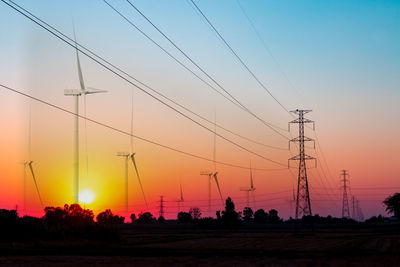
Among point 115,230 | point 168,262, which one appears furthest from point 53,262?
point 115,230

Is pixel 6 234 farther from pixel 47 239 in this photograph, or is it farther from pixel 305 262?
pixel 305 262

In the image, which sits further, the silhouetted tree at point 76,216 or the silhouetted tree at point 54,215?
the silhouetted tree at point 54,215

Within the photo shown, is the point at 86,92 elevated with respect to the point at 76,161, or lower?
elevated

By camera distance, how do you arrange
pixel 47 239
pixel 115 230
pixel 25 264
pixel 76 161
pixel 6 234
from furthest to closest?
pixel 115 230
pixel 47 239
pixel 6 234
pixel 76 161
pixel 25 264

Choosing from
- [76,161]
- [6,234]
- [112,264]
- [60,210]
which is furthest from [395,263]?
[60,210]

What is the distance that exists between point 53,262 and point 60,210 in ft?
315

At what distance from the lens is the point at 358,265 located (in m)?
53.7

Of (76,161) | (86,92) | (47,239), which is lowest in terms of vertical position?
(47,239)

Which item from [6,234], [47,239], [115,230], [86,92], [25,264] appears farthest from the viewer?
[115,230]

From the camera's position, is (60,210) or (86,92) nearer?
(86,92)

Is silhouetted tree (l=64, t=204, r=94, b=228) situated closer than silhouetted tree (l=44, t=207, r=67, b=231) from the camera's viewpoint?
Yes

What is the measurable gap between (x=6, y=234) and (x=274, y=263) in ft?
213

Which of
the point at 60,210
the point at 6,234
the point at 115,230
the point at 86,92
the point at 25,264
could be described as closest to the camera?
the point at 25,264

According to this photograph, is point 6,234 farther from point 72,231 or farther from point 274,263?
point 274,263
